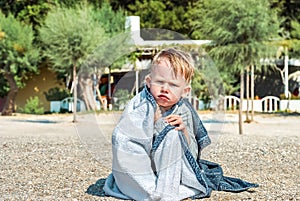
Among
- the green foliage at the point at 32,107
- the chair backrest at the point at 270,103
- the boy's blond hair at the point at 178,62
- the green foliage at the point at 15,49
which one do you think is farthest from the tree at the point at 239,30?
the green foliage at the point at 32,107

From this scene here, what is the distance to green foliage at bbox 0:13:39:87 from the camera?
26469 mm

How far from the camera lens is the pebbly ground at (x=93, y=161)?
22.4 ft

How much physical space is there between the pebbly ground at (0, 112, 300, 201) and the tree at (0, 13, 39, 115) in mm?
11458

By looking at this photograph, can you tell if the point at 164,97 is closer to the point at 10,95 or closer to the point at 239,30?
the point at 239,30

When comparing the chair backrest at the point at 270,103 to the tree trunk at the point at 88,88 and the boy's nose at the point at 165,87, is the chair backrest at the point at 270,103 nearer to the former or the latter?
the tree trunk at the point at 88,88

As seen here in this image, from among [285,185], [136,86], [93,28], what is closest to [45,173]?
[136,86]

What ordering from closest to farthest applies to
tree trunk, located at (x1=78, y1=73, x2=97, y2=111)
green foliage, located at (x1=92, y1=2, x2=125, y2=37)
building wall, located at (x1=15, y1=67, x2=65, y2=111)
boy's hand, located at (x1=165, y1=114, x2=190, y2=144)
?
boy's hand, located at (x1=165, y1=114, x2=190, y2=144) < tree trunk, located at (x1=78, y1=73, x2=97, y2=111) < green foliage, located at (x1=92, y1=2, x2=125, y2=37) < building wall, located at (x1=15, y1=67, x2=65, y2=111)

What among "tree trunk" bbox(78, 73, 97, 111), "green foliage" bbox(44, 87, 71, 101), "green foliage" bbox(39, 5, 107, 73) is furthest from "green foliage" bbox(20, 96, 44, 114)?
"tree trunk" bbox(78, 73, 97, 111)

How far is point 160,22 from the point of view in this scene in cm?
3881

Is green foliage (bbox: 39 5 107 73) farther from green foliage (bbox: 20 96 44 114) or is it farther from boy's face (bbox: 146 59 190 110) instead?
boy's face (bbox: 146 59 190 110)

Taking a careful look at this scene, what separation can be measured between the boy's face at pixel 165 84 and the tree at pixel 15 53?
21.0m

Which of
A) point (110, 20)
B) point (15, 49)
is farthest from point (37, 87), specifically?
point (110, 20)

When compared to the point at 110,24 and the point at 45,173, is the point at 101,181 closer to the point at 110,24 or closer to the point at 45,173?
the point at 45,173

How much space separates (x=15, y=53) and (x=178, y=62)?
2160 cm
